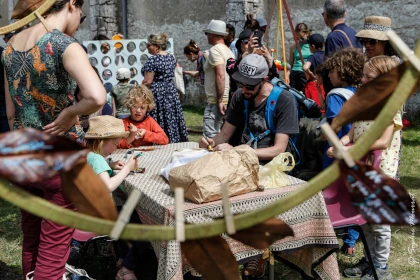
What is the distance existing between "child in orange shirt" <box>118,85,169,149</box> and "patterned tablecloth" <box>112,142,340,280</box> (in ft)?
3.66

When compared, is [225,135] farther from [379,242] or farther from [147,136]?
[379,242]

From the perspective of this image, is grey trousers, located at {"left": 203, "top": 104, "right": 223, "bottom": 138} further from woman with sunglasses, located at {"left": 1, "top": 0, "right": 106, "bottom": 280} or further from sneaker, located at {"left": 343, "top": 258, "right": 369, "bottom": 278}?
woman with sunglasses, located at {"left": 1, "top": 0, "right": 106, "bottom": 280}

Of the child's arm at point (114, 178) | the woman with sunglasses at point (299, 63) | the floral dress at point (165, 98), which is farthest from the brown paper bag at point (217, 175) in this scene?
the woman with sunglasses at point (299, 63)

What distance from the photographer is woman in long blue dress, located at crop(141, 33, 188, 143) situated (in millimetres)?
5703

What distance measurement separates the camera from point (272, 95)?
10.7ft

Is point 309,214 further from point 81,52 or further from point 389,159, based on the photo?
point 81,52

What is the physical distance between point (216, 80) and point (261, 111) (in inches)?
92.4

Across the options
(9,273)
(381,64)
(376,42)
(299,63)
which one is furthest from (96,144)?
(299,63)

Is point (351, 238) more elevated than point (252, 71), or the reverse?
point (252, 71)

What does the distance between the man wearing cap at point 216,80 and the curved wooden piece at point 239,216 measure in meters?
4.67

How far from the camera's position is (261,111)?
3309mm

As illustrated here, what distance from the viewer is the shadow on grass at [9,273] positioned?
3.45 metres

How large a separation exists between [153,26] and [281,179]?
1028 centimetres

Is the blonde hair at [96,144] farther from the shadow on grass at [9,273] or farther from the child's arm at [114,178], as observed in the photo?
the shadow on grass at [9,273]
